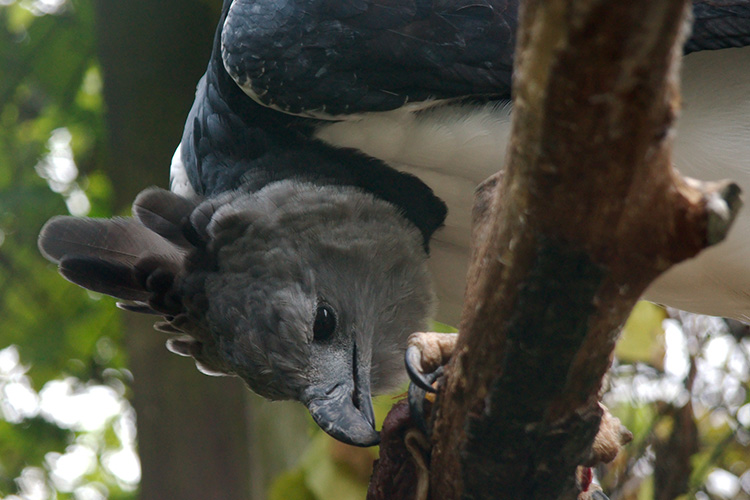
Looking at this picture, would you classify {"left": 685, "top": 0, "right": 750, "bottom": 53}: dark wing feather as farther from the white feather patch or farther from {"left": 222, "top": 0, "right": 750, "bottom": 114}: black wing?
the white feather patch

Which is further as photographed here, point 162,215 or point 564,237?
point 162,215

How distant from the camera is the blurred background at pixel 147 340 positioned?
2949 millimetres

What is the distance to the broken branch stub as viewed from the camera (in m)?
0.93

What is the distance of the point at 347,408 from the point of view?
1908 mm

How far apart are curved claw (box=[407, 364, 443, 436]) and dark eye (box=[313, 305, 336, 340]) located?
472 mm

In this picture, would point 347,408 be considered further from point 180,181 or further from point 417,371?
point 180,181

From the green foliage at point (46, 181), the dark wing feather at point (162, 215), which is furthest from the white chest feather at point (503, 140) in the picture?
the green foliage at point (46, 181)

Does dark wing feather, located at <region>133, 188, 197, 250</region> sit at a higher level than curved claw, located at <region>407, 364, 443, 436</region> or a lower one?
lower

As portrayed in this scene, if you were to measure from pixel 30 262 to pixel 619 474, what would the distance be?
9.05ft

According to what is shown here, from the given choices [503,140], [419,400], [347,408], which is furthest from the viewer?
[503,140]

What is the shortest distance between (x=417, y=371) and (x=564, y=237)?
60cm

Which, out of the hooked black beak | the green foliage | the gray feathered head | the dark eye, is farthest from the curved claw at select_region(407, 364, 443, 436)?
the green foliage

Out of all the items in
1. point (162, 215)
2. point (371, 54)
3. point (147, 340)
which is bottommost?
point (147, 340)

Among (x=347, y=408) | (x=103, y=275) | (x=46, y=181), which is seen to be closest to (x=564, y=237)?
(x=347, y=408)
